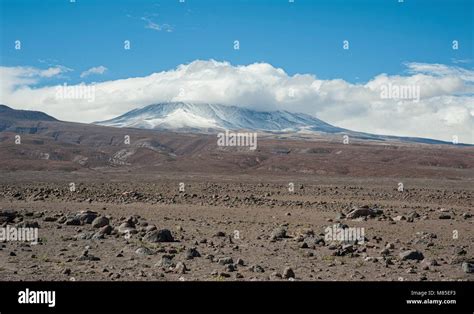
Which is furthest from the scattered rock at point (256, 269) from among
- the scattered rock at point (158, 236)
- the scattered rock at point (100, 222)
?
the scattered rock at point (100, 222)

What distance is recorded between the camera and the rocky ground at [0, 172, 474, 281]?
44.9 feet

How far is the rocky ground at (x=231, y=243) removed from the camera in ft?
44.9

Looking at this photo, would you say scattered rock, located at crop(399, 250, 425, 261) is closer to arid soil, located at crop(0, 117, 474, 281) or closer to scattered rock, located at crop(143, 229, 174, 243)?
arid soil, located at crop(0, 117, 474, 281)

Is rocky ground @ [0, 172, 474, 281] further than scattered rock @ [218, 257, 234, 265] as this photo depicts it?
No

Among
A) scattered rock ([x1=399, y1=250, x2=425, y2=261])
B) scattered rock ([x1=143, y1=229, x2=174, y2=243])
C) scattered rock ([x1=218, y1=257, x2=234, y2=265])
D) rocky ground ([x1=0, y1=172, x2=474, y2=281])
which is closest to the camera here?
rocky ground ([x1=0, y1=172, x2=474, y2=281])

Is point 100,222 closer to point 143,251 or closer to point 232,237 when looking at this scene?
point 232,237

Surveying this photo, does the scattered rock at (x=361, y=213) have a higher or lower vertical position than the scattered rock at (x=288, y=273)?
lower

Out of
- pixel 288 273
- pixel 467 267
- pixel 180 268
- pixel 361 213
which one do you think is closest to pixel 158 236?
pixel 180 268

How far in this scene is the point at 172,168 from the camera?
84312 mm

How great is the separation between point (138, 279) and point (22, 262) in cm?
406

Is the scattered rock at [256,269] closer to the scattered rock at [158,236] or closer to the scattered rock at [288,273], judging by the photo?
the scattered rock at [288,273]

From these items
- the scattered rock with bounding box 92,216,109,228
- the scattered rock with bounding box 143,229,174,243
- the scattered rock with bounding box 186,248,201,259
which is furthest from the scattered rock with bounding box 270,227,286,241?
the scattered rock with bounding box 92,216,109,228
